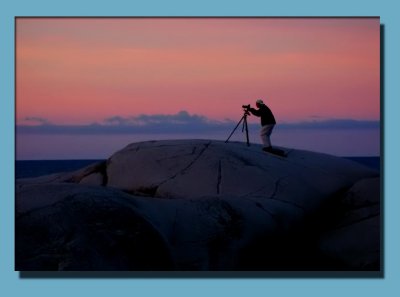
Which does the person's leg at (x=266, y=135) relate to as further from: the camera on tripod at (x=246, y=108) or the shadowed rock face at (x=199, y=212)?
the camera on tripod at (x=246, y=108)

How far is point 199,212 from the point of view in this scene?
10461 mm

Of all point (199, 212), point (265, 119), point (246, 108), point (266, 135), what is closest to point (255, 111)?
point (246, 108)

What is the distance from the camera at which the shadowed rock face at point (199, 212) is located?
9.65m

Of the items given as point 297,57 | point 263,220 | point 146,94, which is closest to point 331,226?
point 263,220

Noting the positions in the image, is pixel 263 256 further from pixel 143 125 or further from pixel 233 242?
pixel 143 125

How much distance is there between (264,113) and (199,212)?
168cm

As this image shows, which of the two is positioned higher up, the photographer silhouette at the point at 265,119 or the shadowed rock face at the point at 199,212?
the photographer silhouette at the point at 265,119

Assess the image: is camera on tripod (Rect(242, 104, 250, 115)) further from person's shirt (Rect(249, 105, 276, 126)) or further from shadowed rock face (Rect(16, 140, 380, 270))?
shadowed rock face (Rect(16, 140, 380, 270))

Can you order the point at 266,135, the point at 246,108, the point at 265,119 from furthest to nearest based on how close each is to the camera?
the point at 266,135 < the point at 265,119 < the point at 246,108

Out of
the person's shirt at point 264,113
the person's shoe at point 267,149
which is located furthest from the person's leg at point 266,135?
the person's shirt at point 264,113

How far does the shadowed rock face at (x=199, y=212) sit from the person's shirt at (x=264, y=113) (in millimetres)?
843

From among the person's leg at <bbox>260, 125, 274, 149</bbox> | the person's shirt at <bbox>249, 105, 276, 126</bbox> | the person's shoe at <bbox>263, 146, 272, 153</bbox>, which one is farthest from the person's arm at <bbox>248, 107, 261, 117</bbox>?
the person's shoe at <bbox>263, 146, 272, 153</bbox>

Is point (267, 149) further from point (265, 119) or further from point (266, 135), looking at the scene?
point (265, 119)

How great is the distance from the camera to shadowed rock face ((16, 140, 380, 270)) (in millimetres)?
9648
